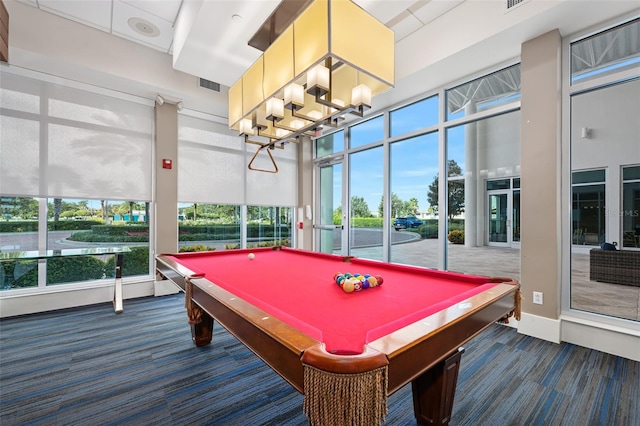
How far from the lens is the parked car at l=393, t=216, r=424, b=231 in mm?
4699

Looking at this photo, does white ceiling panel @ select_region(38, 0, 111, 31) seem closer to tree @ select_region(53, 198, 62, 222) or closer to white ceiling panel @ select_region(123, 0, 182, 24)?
white ceiling panel @ select_region(123, 0, 182, 24)

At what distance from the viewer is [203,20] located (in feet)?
9.59

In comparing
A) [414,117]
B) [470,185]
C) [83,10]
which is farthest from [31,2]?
[470,185]

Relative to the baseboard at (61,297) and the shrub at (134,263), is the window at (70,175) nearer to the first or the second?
the shrub at (134,263)

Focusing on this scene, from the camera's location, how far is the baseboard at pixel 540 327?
279 centimetres

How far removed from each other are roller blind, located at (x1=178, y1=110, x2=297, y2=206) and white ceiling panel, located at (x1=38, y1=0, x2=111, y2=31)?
160 cm

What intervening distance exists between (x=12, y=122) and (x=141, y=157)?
1412mm

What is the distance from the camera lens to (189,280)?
6.08 ft

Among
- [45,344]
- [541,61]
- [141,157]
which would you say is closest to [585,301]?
[541,61]

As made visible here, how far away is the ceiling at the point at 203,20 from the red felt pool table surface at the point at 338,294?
8.17 ft

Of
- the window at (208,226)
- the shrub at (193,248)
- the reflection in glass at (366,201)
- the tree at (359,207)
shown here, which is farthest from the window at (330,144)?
the shrub at (193,248)

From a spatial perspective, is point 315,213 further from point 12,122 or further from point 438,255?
point 12,122

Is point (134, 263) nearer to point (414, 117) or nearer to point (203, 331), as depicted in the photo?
point (203, 331)

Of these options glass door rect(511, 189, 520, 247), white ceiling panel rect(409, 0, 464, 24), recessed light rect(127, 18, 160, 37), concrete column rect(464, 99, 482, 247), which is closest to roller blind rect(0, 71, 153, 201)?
recessed light rect(127, 18, 160, 37)
